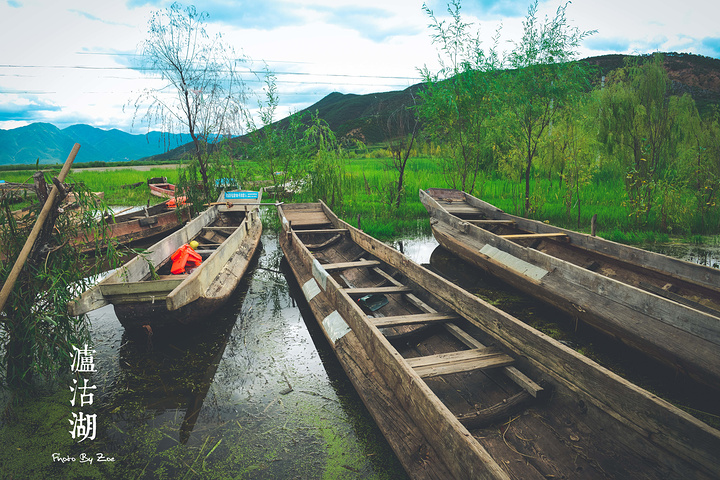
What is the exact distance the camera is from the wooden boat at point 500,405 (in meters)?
1.74

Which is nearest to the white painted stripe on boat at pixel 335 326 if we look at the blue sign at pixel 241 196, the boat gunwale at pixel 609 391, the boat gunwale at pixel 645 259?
the boat gunwale at pixel 609 391

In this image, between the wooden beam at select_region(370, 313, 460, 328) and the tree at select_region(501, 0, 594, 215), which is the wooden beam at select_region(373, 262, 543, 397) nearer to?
the wooden beam at select_region(370, 313, 460, 328)

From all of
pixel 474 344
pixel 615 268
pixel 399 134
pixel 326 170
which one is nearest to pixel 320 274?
pixel 474 344

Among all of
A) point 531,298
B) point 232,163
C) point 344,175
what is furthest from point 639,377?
point 232,163

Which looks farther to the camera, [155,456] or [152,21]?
[152,21]

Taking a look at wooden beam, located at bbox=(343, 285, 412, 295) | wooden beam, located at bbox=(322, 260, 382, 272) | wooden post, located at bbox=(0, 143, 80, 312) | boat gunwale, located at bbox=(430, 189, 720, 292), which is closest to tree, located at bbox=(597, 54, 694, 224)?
boat gunwale, located at bbox=(430, 189, 720, 292)

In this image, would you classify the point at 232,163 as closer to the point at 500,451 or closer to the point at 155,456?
the point at 155,456

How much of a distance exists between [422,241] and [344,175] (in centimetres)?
345

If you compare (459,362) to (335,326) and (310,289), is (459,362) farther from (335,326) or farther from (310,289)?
(310,289)

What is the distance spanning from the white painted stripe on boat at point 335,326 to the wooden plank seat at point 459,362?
805mm

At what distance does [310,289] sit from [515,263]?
8.99 feet

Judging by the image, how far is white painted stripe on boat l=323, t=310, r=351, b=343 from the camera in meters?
3.25

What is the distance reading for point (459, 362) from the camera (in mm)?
2662

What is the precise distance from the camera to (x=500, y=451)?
2.16 metres
